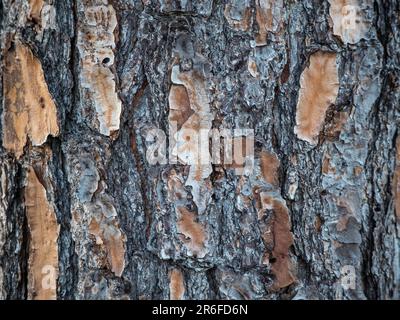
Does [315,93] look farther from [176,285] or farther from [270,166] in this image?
[176,285]

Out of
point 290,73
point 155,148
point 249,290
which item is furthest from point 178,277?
point 290,73

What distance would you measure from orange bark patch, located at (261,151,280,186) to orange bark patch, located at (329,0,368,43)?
0.95 feet

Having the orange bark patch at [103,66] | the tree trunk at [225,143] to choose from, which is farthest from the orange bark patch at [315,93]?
the orange bark patch at [103,66]

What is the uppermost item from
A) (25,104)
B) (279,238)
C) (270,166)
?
(25,104)

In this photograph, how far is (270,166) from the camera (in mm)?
1135

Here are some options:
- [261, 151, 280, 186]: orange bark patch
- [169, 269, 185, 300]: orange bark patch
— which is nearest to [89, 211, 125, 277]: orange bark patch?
[169, 269, 185, 300]: orange bark patch

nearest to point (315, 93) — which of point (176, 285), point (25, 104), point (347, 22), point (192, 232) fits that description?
point (347, 22)

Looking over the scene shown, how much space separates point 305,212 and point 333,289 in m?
0.18

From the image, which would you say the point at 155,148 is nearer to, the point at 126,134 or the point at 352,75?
the point at 126,134

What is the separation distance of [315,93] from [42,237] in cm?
68

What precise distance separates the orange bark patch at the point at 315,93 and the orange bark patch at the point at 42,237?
A: 58cm

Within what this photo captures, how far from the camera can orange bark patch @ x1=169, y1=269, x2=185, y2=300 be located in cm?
115

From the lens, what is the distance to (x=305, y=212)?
114 centimetres

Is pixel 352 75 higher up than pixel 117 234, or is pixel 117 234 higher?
pixel 352 75
